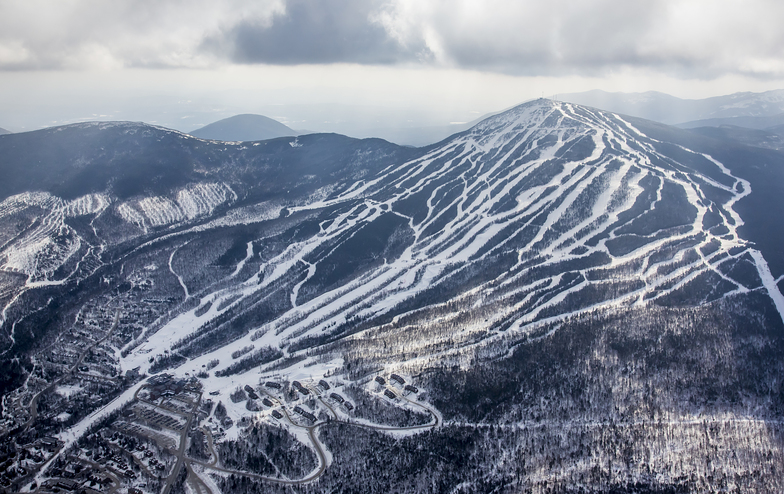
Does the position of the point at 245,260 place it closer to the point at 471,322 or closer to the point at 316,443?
the point at 471,322

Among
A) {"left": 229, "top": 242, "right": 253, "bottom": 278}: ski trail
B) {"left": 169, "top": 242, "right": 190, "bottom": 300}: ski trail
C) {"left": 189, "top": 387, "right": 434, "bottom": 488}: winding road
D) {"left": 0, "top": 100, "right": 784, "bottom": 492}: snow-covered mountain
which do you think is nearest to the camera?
{"left": 189, "top": 387, "right": 434, "bottom": 488}: winding road

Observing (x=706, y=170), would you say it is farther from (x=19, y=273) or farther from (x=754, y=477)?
(x=19, y=273)

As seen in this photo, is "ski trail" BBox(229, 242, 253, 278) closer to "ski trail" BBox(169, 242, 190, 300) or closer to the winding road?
"ski trail" BBox(169, 242, 190, 300)

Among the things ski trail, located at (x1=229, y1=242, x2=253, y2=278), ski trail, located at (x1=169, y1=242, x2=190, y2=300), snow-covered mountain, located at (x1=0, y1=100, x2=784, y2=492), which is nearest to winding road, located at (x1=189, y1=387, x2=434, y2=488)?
snow-covered mountain, located at (x1=0, y1=100, x2=784, y2=492)

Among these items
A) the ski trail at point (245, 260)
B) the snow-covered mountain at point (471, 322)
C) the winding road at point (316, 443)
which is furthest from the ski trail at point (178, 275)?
the winding road at point (316, 443)

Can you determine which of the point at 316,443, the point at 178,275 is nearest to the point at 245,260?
the point at 178,275

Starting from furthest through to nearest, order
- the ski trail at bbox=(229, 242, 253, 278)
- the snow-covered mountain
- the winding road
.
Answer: the ski trail at bbox=(229, 242, 253, 278), the snow-covered mountain, the winding road

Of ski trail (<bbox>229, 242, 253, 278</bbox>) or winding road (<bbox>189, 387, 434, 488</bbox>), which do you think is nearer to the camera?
winding road (<bbox>189, 387, 434, 488</bbox>)

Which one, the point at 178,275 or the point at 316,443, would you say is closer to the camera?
the point at 316,443
